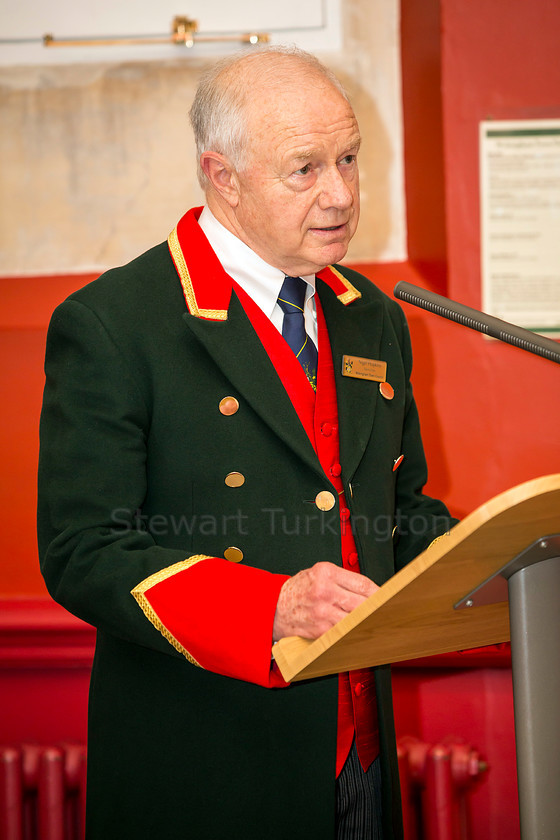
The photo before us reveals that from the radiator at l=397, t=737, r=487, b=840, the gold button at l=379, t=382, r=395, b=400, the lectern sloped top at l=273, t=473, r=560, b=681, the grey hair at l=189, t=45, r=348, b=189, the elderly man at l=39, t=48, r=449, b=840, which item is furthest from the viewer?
the radiator at l=397, t=737, r=487, b=840

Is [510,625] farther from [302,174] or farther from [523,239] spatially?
[523,239]

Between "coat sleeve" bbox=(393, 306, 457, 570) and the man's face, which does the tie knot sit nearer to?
the man's face

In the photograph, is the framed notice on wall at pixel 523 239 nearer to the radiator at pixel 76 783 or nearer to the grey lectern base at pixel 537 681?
the radiator at pixel 76 783

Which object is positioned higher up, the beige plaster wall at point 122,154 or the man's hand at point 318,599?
the beige plaster wall at point 122,154

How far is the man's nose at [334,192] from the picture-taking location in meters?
1.21

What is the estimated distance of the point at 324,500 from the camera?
1.19 metres

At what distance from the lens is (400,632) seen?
805 millimetres

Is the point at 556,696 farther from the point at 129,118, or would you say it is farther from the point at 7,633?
the point at 129,118

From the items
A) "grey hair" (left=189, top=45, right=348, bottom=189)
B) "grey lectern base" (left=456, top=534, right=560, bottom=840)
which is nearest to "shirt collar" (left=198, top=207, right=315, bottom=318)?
"grey hair" (left=189, top=45, right=348, bottom=189)

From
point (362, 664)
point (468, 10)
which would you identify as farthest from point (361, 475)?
point (468, 10)

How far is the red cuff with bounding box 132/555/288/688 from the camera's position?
93 cm

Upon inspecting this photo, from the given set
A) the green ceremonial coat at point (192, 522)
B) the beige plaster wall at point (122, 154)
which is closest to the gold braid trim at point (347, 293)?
the green ceremonial coat at point (192, 522)

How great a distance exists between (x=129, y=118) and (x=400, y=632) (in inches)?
67.3

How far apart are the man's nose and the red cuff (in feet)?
1.65
